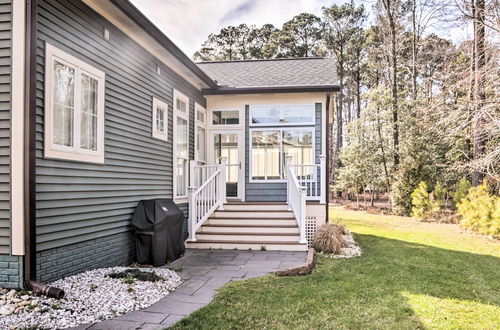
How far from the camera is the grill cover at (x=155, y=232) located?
17.8ft

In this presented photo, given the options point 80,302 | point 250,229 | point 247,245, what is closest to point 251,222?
point 250,229

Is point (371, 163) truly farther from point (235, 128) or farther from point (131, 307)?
point (131, 307)

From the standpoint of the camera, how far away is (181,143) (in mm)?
7715

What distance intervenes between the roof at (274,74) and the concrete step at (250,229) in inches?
132

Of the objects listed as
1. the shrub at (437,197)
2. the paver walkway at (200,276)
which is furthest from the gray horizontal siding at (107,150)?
the shrub at (437,197)

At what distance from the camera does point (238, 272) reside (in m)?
5.16

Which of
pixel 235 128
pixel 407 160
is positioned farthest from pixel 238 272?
pixel 407 160

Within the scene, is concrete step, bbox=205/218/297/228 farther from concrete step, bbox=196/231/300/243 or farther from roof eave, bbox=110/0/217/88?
roof eave, bbox=110/0/217/88

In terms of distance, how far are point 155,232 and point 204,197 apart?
6.96 feet

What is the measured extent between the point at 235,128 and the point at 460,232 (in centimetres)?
703

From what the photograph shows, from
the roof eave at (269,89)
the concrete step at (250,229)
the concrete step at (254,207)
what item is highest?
the roof eave at (269,89)

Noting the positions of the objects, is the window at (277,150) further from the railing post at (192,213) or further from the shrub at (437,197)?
the shrub at (437,197)

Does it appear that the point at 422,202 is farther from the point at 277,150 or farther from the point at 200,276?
the point at 200,276

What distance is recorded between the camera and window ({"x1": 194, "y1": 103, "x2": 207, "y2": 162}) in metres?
8.63
